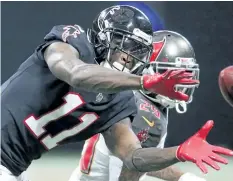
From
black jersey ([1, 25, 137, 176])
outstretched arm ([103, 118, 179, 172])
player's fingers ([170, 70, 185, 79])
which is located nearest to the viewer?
player's fingers ([170, 70, 185, 79])

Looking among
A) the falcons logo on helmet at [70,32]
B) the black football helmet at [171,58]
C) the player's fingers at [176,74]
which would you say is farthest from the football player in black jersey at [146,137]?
the player's fingers at [176,74]

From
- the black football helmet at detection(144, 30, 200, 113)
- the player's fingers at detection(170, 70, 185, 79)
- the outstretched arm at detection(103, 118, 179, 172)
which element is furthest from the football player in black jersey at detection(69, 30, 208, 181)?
the player's fingers at detection(170, 70, 185, 79)

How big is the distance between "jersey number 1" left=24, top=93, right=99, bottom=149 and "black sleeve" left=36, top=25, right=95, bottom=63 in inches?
4.4

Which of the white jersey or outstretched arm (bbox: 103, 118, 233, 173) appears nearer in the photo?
outstretched arm (bbox: 103, 118, 233, 173)

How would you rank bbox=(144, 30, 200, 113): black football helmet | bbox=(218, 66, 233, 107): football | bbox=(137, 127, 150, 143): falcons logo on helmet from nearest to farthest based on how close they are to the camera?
bbox=(218, 66, 233, 107): football → bbox=(137, 127, 150, 143): falcons logo on helmet → bbox=(144, 30, 200, 113): black football helmet

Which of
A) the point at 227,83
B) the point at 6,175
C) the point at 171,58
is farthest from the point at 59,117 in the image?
the point at 171,58

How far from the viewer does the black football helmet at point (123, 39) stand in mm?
1669

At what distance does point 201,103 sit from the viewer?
11.4 ft

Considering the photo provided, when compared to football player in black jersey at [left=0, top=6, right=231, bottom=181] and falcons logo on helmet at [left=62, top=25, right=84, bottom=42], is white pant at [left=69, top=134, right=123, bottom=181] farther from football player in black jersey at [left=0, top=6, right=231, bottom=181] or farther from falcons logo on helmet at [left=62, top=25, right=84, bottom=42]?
falcons logo on helmet at [left=62, top=25, right=84, bottom=42]

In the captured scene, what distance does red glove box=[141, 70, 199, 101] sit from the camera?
4.41 ft

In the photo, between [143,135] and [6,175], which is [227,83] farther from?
[6,175]

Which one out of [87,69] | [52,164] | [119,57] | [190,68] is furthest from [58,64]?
[52,164]

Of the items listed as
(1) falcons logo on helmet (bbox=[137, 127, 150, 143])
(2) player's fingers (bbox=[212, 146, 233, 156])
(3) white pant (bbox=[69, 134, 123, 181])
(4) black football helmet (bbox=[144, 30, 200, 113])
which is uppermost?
(2) player's fingers (bbox=[212, 146, 233, 156])

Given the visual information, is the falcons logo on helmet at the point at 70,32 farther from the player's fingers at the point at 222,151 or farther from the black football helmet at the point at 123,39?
the player's fingers at the point at 222,151
